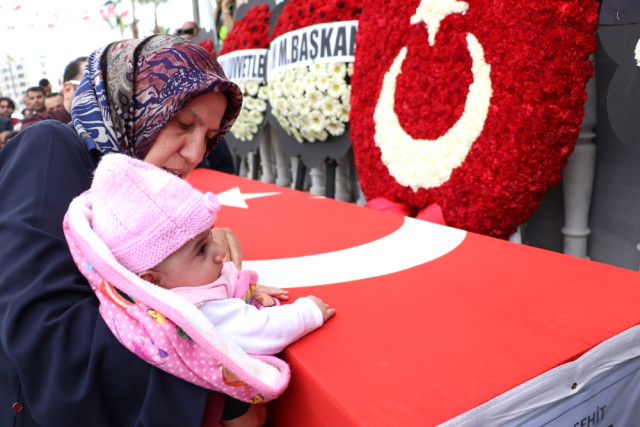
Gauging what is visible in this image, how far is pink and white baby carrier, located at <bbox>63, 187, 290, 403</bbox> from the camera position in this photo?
0.72m

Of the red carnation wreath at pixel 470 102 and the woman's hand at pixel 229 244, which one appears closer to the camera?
the woman's hand at pixel 229 244

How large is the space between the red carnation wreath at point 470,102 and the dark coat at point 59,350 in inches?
56.7

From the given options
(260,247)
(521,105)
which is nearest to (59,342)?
(260,247)

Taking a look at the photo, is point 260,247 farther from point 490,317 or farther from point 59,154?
point 490,317

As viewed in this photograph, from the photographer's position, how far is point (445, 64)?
6.59 ft

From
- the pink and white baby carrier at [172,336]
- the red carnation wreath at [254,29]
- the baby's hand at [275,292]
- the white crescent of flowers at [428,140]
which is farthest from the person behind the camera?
the red carnation wreath at [254,29]

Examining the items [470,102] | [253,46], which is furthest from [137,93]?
[253,46]

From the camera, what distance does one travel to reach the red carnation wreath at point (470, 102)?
1617mm

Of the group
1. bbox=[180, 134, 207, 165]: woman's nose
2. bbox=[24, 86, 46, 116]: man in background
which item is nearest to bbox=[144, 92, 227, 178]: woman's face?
bbox=[180, 134, 207, 165]: woman's nose

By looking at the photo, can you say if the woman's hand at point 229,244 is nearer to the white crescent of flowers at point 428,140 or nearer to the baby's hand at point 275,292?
the baby's hand at point 275,292

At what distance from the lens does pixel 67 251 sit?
0.87 metres

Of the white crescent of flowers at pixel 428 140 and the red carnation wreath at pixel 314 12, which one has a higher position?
the red carnation wreath at pixel 314 12

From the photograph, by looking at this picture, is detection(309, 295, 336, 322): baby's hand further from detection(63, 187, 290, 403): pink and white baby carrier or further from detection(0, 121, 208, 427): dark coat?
detection(0, 121, 208, 427): dark coat

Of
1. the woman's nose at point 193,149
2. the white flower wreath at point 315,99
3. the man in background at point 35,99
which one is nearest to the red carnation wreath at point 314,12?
the white flower wreath at point 315,99
